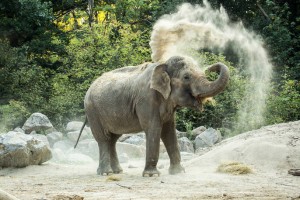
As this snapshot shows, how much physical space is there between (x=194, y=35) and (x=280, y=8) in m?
12.9

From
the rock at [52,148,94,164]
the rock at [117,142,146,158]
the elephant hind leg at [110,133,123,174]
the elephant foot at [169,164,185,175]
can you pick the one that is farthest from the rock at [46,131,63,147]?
the elephant foot at [169,164,185,175]

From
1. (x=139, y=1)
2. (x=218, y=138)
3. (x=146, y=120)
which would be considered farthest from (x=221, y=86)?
(x=139, y=1)

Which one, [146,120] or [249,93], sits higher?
[249,93]

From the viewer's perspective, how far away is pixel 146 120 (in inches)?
414

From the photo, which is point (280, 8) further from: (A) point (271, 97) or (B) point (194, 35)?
(B) point (194, 35)

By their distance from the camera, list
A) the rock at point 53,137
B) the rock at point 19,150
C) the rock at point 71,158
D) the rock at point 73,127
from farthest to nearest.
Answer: the rock at point 73,127
the rock at point 53,137
the rock at point 71,158
the rock at point 19,150

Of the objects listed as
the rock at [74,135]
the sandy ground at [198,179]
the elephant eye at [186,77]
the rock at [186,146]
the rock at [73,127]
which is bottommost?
the sandy ground at [198,179]

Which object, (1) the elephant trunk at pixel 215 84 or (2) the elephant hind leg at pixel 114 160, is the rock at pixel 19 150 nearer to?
(2) the elephant hind leg at pixel 114 160

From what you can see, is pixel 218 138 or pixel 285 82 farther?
pixel 285 82

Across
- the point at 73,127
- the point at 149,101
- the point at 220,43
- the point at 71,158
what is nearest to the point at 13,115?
the point at 73,127

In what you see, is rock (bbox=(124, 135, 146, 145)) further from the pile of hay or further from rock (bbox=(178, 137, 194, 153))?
the pile of hay

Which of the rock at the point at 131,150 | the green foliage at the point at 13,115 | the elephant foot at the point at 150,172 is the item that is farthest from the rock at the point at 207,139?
the elephant foot at the point at 150,172

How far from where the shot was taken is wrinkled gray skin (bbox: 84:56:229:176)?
10172mm

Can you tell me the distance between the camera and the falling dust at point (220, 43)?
11719 mm
